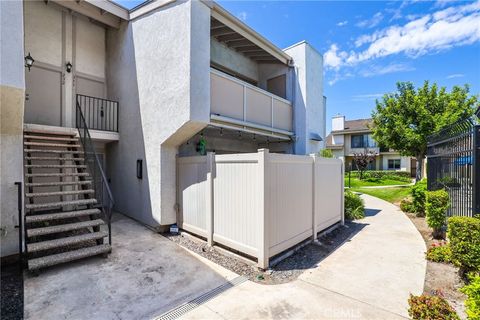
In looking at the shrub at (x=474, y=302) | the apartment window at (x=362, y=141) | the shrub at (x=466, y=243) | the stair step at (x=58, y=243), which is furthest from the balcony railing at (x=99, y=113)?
the apartment window at (x=362, y=141)

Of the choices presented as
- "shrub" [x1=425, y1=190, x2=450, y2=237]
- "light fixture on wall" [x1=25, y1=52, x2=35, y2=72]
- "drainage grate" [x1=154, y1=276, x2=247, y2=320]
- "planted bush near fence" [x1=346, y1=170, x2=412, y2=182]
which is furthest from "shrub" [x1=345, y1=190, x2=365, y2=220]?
"planted bush near fence" [x1=346, y1=170, x2=412, y2=182]

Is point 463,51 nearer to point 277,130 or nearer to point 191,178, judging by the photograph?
point 277,130

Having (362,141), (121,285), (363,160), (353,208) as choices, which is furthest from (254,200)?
(362,141)

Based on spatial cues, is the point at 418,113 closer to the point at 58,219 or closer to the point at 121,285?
the point at 121,285

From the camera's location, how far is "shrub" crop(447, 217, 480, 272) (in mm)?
4031

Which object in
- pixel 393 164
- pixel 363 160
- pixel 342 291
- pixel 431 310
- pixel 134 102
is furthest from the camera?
pixel 393 164

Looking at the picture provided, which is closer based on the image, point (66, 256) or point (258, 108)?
point (66, 256)

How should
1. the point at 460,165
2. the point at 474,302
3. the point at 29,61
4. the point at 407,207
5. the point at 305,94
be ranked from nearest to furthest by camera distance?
the point at 474,302 < the point at 460,165 < the point at 29,61 < the point at 305,94 < the point at 407,207

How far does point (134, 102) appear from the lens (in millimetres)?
7449

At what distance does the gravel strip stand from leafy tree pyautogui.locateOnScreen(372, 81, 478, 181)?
40.9ft

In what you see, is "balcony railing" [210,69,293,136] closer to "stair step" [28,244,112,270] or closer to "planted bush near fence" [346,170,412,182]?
"stair step" [28,244,112,270]

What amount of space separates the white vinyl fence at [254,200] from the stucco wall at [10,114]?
11.4 ft

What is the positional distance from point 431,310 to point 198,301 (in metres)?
3.14

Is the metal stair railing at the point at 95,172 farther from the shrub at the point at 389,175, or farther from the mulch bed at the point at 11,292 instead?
the shrub at the point at 389,175
